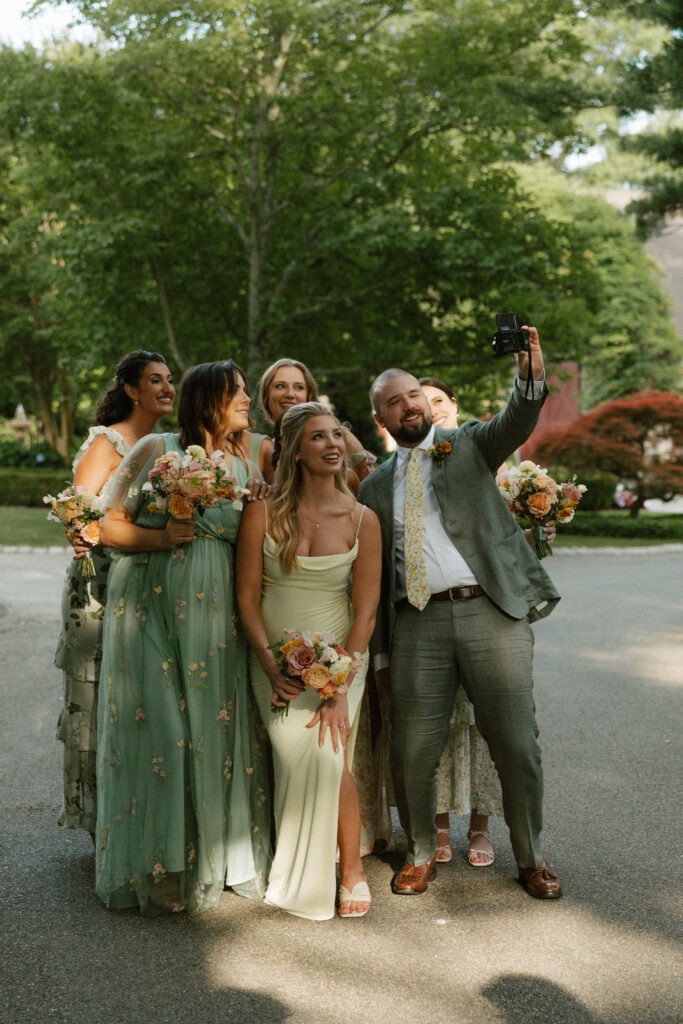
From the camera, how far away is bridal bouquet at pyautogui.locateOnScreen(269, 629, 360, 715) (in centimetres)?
406

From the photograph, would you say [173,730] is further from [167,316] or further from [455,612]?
[167,316]

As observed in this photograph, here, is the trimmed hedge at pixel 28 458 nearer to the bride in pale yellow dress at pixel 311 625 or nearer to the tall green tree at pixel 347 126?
the tall green tree at pixel 347 126

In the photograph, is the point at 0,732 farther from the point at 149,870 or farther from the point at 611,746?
the point at 611,746

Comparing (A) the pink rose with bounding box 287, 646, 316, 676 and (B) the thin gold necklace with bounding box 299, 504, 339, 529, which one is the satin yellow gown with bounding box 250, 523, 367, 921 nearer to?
(B) the thin gold necklace with bounding box 299, 504, 339, 529

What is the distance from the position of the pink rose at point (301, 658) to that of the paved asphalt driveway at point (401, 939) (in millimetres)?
1017

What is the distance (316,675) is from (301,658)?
0.29ft

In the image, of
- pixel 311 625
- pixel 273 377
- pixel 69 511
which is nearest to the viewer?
pixel 311 625

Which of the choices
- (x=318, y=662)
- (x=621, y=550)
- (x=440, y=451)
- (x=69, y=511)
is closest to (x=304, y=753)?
(x=318, y=662)

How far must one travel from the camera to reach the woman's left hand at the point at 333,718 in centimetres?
423

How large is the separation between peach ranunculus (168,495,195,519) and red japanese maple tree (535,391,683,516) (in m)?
20.8

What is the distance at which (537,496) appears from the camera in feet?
15.9

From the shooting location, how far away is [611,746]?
682cm

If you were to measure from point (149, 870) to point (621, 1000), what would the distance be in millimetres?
1861

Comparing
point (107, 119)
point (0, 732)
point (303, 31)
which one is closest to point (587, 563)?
point (303, 31)
